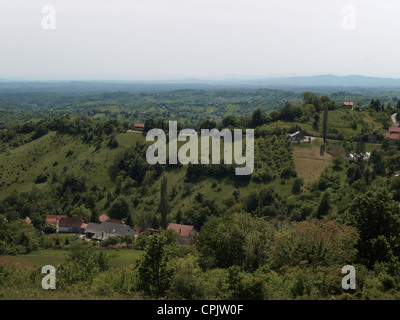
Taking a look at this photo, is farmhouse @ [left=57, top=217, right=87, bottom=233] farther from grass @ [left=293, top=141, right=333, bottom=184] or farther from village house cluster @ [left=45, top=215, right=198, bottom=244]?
grass @ [left=293, top=141, right=333, bottom=184]

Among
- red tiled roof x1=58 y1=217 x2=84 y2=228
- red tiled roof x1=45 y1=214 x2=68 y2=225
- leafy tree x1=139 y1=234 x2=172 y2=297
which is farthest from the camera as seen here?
red tiled roof x1=45 y1=214 x2=68 y2=225

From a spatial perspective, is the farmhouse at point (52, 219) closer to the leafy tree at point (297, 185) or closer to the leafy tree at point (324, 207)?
the leafy tree at point (297, 185)

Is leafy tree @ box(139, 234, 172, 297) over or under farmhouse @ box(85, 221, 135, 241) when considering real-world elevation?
over

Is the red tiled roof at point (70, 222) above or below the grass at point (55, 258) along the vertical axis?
below

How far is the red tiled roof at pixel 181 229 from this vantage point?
5512cm

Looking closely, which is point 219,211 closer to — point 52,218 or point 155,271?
point 52,218

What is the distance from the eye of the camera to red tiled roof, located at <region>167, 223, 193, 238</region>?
181 feet

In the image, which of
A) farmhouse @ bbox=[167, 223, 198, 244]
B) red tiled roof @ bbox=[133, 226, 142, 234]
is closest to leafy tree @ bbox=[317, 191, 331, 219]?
farmhouse @ bbox=[167, 223, 198, 244]

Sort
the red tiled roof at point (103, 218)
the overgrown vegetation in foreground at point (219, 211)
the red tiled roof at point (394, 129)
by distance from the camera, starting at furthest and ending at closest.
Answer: the red tiled roof at point (394, 129), the red tiled roof at point (103, 218), the overgrown vegetation in foreground at point (219, 211)

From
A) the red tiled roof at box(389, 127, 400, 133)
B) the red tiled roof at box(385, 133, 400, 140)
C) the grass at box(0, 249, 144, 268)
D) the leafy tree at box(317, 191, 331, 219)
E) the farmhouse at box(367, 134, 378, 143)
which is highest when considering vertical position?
the red tiled roof at box(389, 127, 400, 133)

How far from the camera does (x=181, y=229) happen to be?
184 feet

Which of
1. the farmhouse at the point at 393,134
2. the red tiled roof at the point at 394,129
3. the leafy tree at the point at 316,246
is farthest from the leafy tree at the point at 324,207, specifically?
the red tiled roof at the point at 394,129

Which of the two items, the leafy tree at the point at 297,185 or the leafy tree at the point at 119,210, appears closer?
the leafy tree at the point at 297,185
